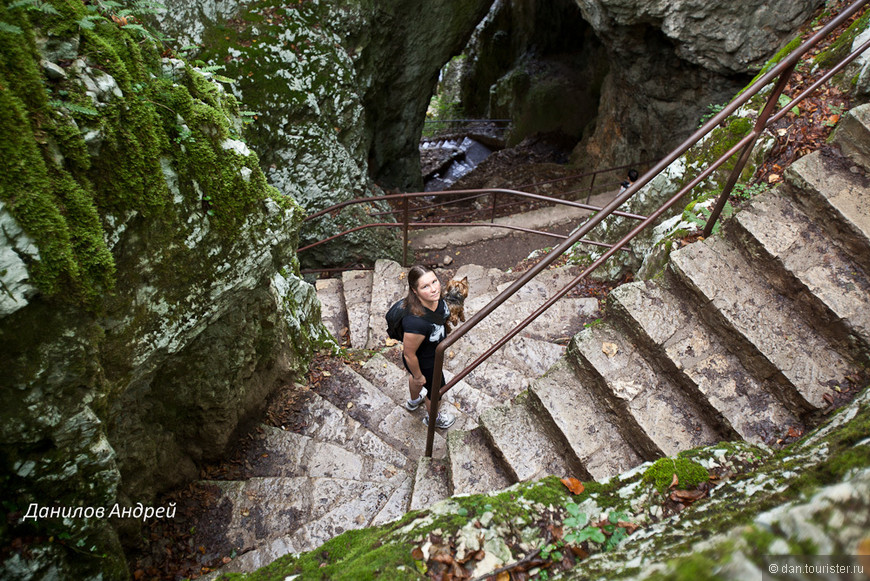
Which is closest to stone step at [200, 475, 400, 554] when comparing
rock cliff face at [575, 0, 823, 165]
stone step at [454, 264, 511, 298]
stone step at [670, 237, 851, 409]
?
stone step at [670, 237, 851, 409]

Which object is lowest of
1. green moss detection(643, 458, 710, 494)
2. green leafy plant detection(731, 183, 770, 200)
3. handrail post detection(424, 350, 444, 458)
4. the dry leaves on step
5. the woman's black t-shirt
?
green moss detection(643, 458, 710, 494)

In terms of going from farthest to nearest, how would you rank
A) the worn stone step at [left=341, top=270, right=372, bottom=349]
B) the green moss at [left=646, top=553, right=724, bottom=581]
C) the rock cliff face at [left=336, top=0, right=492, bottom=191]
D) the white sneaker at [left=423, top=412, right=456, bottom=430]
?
the rock cliff face at [left=336, top=0, right=492, bottom=191]
the worn stone step at [left=341, top=270, right=372, bottom=349]
the white sneaker at [left=423, top=412, right=456, bottom=430]
the green moss at [left=646, top=553, right=724, bottom=581]

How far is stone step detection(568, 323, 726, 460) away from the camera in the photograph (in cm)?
266

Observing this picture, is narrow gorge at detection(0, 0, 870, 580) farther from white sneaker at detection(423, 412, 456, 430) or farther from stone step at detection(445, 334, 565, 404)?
white sneaker at detection(423, 412, 456, 430)

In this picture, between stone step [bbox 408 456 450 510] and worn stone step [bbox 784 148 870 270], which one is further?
stone step [bbox 408 456 450 510]

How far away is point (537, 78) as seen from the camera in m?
15.5

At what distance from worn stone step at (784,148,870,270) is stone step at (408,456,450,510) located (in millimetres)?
2960

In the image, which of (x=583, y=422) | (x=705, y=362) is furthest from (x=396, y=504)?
(x=705, y=362)

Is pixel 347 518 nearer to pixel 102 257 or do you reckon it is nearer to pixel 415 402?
pixel 415 402

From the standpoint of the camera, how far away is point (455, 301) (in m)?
3.72

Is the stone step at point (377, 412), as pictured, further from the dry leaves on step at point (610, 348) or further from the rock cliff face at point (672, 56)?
the rock cliff face at point (672, 56)

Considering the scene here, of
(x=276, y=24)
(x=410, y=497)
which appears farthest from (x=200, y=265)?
(x=276, y=24)

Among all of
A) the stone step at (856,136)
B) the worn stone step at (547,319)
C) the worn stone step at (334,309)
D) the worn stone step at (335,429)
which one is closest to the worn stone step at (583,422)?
the worn stone step at (335,429)

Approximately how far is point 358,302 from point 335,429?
256 centimetres
